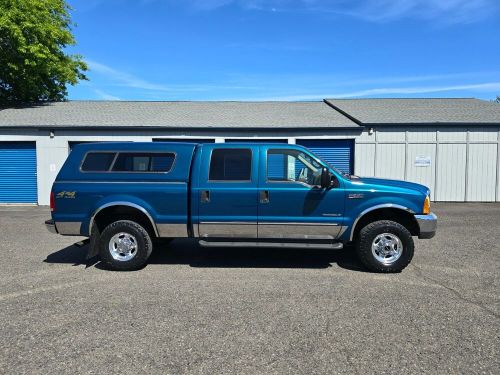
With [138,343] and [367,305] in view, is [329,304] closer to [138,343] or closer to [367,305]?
A: [367,305]

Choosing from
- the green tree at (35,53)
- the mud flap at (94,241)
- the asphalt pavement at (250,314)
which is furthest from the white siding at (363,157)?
the green tree at (35,53)

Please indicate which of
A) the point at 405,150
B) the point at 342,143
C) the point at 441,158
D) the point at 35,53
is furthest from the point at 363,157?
the point at 35,53

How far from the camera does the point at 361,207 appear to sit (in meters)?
5.96

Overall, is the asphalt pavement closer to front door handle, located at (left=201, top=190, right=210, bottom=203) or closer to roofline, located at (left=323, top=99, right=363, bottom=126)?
front door handle, located at (left=201, top=190, right=210, bottom=203)

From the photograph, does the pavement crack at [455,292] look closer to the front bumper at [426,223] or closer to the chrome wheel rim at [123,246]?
the front bumper at [426,223]

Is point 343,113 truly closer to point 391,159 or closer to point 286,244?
point 391,159

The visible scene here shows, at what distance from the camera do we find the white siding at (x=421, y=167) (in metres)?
15.0

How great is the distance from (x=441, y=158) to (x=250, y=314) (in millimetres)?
13208

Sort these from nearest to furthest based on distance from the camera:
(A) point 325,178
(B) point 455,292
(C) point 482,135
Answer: (B) point 455,292 < (A) point 325,178 < (C) point 482,135

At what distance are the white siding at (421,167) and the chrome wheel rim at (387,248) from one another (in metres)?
9.99

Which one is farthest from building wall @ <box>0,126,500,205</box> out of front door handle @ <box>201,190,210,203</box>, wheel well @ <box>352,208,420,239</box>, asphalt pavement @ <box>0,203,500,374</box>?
front door handle @ <box>201,190,210,203</box>

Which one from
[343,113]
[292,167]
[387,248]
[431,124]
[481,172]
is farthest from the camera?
[343,113]

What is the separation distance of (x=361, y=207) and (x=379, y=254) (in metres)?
0.80

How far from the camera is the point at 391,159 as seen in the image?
15.1 m
